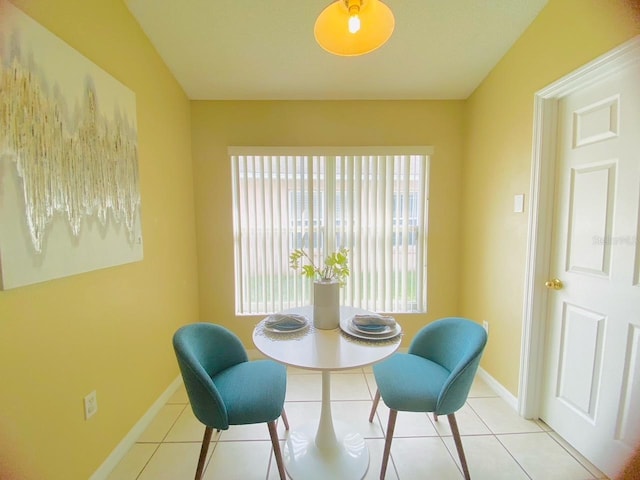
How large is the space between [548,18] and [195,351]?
107 inches

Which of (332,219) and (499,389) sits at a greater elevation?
(332,219)

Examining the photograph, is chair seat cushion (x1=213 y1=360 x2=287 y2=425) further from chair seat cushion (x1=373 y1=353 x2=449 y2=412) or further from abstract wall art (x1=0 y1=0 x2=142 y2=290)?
abstract wall art (x1=0 y1=0 x2=142 y2=290)

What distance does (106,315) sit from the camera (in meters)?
1.38

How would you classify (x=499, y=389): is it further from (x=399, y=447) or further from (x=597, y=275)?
(x=597, y=275)

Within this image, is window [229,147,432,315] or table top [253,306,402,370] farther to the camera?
window [229,147,432,315]

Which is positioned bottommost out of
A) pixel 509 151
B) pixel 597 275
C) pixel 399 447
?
pixel 399 447

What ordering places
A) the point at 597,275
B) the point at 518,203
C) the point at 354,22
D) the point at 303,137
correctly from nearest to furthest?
1. the point at 354,22
2. the point at 597,275
3. the point at 518,203
4. the point at 303,137

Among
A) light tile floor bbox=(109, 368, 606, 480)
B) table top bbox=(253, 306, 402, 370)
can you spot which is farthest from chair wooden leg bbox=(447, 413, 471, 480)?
table top bbox=(253, 306, 402, 370)

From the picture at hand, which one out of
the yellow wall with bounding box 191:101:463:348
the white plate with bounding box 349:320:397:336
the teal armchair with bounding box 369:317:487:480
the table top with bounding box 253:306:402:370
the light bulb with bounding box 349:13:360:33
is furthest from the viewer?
the yellow wall with bounding box 191:101:463:348

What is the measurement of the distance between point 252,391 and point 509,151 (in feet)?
7.41

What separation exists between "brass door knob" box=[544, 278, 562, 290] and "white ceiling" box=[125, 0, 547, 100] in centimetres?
161

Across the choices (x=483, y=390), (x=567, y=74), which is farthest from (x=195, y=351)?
(x=567, y=74)

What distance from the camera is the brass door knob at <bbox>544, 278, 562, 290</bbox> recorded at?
1544 mm

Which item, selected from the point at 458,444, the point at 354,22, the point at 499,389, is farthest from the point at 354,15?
the point at 499,389
